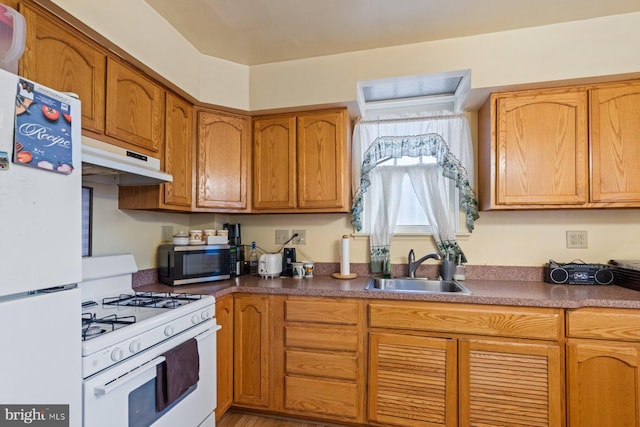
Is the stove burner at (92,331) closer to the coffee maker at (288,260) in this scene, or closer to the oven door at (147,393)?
the oven door at (147,393)

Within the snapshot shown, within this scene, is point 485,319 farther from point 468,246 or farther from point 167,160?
point 167,160

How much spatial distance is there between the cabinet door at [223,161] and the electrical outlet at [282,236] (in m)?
0.40

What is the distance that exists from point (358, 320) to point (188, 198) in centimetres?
139

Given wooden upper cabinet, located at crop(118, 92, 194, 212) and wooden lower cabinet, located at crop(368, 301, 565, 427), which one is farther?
wooden upper cabinet, located at crop(118, 92, 194, 212)

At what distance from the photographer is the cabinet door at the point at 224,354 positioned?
1.91 m

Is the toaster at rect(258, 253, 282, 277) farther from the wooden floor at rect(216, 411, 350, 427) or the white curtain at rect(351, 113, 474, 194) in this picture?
the wooden floor at rect(216, 411, 350, 427)

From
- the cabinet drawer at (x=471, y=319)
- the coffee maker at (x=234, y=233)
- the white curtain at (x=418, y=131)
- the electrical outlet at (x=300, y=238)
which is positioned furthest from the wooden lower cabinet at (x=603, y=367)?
the coffee maker at (x=234, y=233)

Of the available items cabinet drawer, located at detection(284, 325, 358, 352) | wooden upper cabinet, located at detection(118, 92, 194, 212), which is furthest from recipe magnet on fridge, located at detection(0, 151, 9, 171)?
cabinet drawer, located at detection(284, 325, 358, 352)

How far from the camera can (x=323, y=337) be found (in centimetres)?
192

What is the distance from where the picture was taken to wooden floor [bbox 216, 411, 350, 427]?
77.7 inches

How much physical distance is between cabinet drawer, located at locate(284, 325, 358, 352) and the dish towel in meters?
0.61

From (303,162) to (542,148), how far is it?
5.09 ft

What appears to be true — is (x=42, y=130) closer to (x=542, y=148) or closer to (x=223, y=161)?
(x=223, y=161)

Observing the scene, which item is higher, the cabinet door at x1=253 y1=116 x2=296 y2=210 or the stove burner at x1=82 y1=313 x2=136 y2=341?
the cabinet door at x1=253 y1=116 x2=296 y2=210
